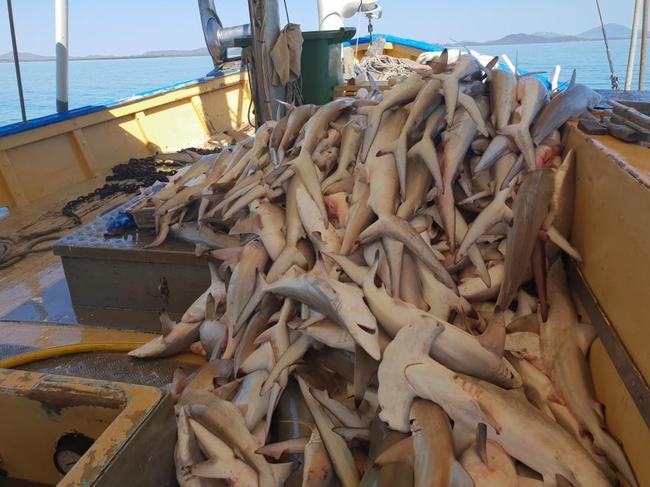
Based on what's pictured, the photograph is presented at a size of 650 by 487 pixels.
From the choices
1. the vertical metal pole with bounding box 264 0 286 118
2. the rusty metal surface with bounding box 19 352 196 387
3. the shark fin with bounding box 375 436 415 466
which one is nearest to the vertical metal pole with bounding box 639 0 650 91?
the vertical metal pole with bounding box 264 0 286 118

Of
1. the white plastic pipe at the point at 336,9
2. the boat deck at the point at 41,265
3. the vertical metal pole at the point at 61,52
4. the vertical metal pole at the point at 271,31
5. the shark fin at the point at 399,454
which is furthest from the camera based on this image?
the white plastic pipe at the point at 336,9

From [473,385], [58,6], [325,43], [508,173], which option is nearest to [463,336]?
[473,385]

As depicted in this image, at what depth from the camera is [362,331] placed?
5.75ft

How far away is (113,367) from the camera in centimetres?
273

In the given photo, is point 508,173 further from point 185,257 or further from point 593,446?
point 185,257

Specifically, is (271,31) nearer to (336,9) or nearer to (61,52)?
(61,52)

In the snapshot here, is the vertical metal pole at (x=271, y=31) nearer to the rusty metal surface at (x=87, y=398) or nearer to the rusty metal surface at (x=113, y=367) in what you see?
the rusty metal surface at (x=113, y=367)

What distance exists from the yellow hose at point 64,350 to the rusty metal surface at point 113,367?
27 mm

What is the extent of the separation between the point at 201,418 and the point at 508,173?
1690mm

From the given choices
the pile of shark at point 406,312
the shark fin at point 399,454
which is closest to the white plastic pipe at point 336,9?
the pile of shark at point 406,312

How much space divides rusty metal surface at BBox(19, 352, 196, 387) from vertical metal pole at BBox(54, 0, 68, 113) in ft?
18.5

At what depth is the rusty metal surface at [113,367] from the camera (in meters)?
2.62

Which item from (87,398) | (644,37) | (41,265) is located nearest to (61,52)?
(41,265)

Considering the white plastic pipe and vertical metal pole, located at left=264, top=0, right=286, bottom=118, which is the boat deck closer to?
vertical metal pole, located at left=264, top=0, right=286, bottom=118
